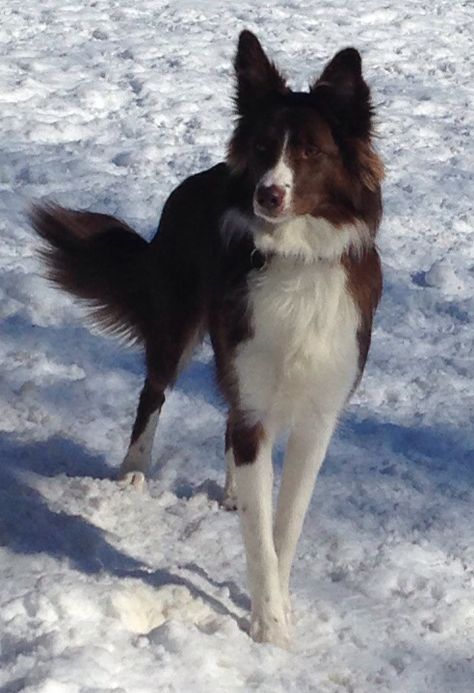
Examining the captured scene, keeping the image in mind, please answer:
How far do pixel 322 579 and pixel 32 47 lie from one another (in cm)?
754

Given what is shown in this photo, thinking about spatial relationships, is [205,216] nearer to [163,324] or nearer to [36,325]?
[163,324]

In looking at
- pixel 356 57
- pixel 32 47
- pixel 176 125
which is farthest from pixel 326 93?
pixel 32 47

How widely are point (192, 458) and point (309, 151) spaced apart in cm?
189

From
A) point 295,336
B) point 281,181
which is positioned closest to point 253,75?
point 281,181

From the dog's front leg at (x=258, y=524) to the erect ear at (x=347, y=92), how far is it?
1082 millimetres

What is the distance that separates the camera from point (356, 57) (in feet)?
13.3

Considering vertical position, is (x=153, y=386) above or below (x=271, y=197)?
below

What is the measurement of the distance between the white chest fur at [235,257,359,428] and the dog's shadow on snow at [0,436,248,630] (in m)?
0.68

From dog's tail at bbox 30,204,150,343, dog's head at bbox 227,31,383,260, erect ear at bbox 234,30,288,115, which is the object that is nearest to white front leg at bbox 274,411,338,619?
dog's head at bbox 227,31,383,260

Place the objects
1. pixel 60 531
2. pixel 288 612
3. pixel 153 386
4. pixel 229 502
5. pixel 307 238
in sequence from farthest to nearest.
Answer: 1. pixel 153 386
2. pixel 229 502
3. pixel 60 531
4. pixel 288 612
5. pixel 307 238

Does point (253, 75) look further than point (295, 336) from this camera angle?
Yes

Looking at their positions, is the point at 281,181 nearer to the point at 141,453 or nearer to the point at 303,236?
the point at 303,236

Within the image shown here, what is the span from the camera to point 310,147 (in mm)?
3992

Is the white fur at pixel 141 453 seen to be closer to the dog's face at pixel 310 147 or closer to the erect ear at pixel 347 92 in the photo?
the dog's face at pixel 310 147
